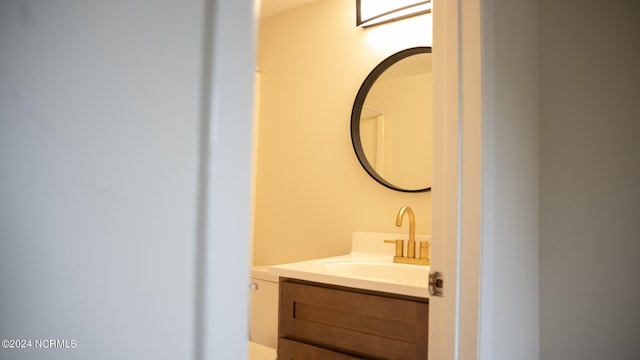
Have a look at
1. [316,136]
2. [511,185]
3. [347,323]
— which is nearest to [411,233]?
[347,323]

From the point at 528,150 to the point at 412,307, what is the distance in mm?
596

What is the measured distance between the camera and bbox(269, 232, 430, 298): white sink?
126 centimetres

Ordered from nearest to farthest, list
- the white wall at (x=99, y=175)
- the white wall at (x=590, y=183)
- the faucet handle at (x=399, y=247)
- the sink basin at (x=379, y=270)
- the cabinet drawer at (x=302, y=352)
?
the white wall at (x=99, y=175) → the white wall at (x=590, y=183) → the cabinet drawer at (x=302, y=352) → the sink basin at (x=379, y=270) → the faucet handle at (x=399, y=247)

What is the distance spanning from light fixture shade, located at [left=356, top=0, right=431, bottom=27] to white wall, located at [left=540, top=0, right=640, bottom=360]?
590mm

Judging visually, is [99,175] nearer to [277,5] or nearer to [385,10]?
[385,10]

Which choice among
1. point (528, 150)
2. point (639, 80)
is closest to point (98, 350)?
point (528, 150)

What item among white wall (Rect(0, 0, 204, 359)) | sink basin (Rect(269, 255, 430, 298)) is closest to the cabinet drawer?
sink basin (Rect(269, 255, 430, 298))

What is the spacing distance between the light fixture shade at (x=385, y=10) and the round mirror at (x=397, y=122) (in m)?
0.17

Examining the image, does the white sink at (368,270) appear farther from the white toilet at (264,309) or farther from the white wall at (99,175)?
the white wall at (99,175)

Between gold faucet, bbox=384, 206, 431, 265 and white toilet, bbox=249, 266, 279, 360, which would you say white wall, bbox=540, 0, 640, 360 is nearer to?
gold faucet, bbox=384, 206, 431, 265

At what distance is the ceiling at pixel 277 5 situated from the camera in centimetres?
218

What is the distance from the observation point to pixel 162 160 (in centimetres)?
40

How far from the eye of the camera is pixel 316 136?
212 centimetres

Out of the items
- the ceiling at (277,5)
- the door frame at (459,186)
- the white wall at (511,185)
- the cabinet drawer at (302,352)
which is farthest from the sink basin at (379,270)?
the ceiling at (277,5)
